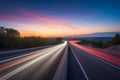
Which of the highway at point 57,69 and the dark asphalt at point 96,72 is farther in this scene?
the dark asphalt at point 96,72

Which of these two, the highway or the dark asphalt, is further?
the dark asphalt

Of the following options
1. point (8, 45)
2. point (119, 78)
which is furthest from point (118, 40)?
point (119, 78)

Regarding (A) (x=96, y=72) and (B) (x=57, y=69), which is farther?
(B) (x=57, y=69)

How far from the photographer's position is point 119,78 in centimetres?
825

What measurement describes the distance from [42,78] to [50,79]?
1.45ft

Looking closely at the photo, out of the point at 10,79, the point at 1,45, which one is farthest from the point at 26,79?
the point at 1,45

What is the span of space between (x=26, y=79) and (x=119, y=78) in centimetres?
484

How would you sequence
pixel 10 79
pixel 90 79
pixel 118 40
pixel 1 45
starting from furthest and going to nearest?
1. pixel 118 40
2. pixel 1 45
3. pixel 90 79
4. pixel 10 79

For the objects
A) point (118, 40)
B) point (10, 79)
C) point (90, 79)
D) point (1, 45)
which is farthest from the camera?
point (118, 40)

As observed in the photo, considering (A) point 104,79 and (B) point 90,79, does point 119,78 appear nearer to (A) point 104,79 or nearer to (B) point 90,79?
(A) point 104,79

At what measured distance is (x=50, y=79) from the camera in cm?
758

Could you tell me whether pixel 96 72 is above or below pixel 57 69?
below

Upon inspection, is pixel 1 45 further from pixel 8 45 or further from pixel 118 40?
pixel 118 40

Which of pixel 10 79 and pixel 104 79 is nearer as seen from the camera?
pixel 10 79
